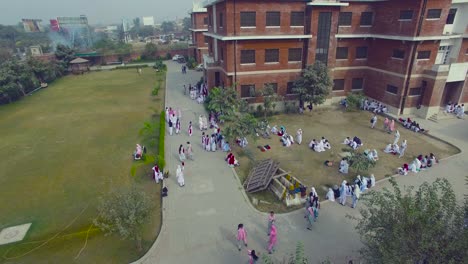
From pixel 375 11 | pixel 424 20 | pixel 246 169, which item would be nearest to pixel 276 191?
pixel 246 169

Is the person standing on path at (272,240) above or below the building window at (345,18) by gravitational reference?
below

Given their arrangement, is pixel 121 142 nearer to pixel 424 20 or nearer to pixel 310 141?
pixel 310 141

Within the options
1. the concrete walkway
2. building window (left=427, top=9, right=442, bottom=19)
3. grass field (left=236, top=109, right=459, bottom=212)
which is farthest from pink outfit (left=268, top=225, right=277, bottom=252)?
building window (left=427, top=9, right=442, bottom=19)

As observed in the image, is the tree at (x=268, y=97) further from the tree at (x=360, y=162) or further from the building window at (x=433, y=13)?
the building window at (x=433, y=13)

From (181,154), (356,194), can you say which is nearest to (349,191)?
(356,194)

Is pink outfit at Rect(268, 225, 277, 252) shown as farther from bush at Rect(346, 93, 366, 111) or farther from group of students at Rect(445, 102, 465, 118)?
group of students at Rect(445, 102, 465, 118)

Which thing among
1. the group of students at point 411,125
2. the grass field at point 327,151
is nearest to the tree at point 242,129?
the grass field at point 327,151

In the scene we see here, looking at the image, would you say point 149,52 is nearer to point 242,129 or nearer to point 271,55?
point 271,55
